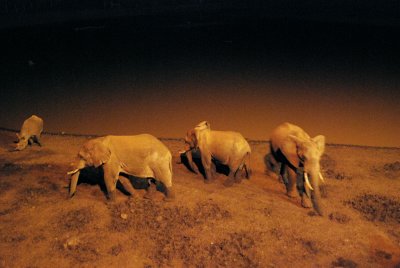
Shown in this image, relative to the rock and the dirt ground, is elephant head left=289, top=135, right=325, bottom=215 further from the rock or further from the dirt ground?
the rock

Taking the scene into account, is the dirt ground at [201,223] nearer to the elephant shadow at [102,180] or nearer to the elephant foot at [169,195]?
the elephant shadow at [102,180]

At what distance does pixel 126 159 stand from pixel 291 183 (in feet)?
10.5

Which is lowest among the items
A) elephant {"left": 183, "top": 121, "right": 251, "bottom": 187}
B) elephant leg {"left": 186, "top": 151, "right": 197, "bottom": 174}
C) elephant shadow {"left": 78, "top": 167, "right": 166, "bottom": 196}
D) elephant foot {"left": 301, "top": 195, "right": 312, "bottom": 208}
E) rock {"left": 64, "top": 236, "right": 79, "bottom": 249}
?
rock {"left": 64, "top": 236, "right": 79, "bottom": 249}

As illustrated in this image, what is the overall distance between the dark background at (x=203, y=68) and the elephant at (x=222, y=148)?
313 cm

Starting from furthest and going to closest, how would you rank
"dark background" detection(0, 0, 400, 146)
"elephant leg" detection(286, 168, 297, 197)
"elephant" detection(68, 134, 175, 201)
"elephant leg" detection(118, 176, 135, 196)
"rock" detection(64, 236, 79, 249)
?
"dark background" detection(0, 0, 400, 146) → "elephant leg" detection(118, 176, 135, 196) → "elephant leg" detection(286, 168, 297, 197) → "elephant" detection(68, 134, 175, 201) → "rock" detection(64, 236, 79, 249)

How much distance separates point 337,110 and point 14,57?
14.8 metres

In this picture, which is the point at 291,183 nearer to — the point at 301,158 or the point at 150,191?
the point at 301,158

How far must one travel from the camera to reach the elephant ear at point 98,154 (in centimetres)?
757

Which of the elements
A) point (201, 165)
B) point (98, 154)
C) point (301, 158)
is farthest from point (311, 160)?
point (98, 154)

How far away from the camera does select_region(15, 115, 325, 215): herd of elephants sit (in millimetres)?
7590

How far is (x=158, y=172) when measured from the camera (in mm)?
7812

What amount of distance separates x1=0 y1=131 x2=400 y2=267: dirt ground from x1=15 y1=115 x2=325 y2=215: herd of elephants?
0.30m

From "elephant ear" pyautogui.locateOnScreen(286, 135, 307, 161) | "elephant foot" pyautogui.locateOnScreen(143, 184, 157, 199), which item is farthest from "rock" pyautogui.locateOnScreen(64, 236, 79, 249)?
"elephant ear" pyautogui.locateOnScreen(286, 135, 307, 161)

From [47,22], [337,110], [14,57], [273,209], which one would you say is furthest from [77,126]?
[47,22]
